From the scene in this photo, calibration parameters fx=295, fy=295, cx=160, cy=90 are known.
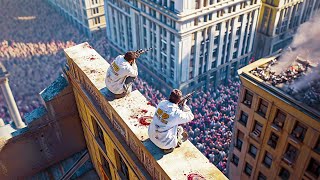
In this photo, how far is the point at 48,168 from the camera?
54.6 feet

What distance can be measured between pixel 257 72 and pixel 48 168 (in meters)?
15.6

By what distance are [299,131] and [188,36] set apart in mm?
19966

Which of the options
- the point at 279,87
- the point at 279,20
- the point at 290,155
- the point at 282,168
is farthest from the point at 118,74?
the point at 279,20

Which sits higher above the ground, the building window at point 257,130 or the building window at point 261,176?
the building window at point 257,130

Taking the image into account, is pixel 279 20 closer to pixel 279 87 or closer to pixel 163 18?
pixel 163 18

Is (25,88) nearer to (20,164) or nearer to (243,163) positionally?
(20,164)

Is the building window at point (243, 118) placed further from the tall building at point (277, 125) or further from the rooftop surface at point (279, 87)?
the rooftop surface at point (279, 87)

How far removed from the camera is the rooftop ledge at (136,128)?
8672mm

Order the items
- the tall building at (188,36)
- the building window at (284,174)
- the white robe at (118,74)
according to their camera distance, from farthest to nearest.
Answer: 1. the tall building at (188,36)
2. the building window at (284,174)
3. the white robe at (118,74)

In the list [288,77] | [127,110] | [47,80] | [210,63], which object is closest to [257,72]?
[288,77]

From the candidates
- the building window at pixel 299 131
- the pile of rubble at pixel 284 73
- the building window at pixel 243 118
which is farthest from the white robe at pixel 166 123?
the building window at pixel 243 118

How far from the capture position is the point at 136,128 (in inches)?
395

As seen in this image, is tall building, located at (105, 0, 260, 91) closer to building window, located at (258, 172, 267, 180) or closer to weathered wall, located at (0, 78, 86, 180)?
building window, located at (258, 172, 267, 180)

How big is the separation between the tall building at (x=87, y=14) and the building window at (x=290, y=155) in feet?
143
